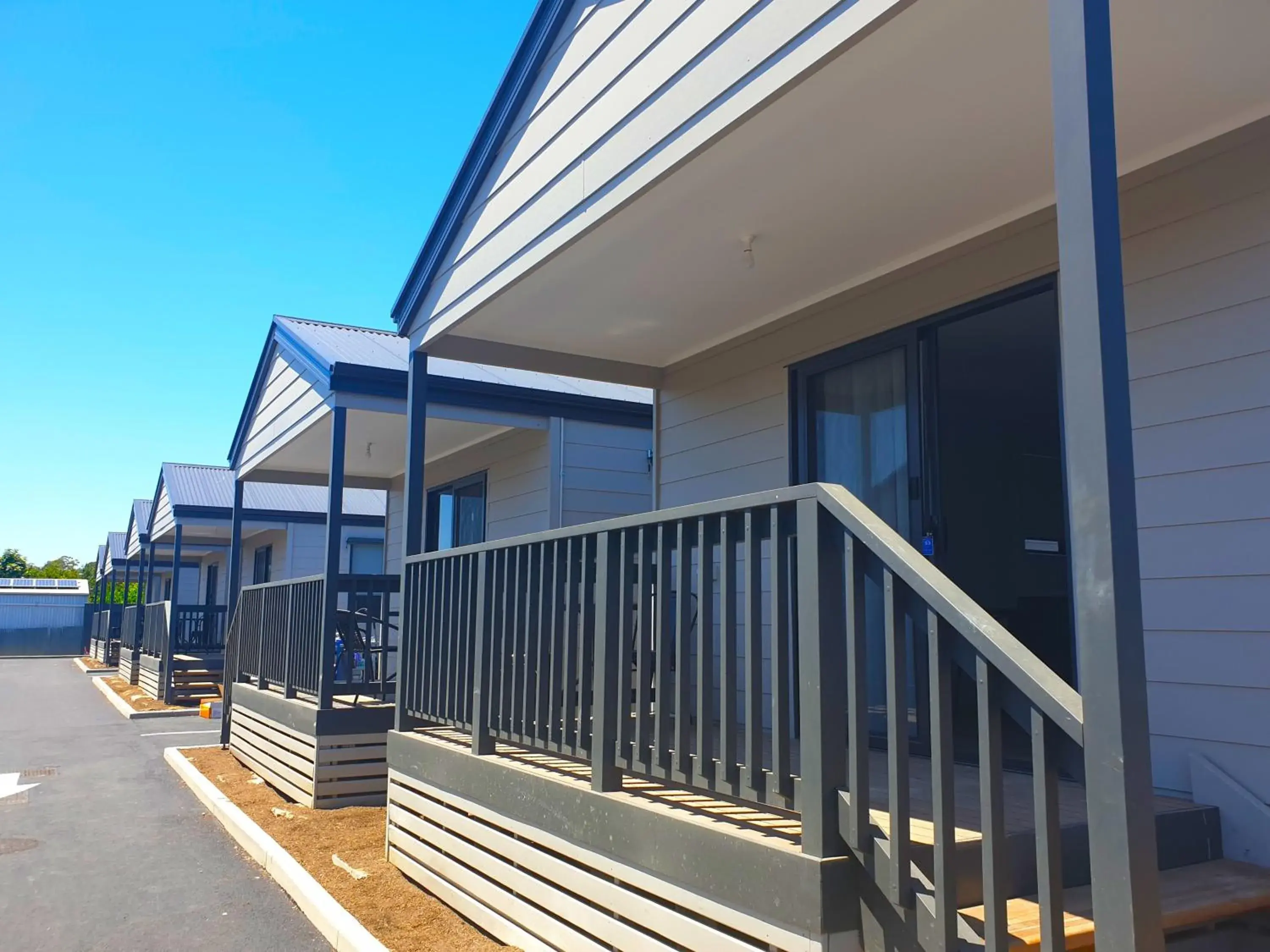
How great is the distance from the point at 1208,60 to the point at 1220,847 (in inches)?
99.5

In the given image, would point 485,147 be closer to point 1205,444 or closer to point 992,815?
point 1205,444

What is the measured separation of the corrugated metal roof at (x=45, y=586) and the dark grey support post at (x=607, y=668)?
4873 cm

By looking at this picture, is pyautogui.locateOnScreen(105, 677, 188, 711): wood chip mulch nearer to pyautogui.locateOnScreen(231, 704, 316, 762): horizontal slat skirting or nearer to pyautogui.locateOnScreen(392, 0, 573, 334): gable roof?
pyautogui.locateOnScreen(231, 704, 316, 762): horizontal slat skirting

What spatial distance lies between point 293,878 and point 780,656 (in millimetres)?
3771

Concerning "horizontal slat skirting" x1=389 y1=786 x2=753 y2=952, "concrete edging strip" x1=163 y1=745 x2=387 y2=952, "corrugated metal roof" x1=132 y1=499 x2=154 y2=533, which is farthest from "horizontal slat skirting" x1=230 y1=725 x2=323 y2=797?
"corrugated metal roof" x1=132 y1=499 x2=154 y2=533

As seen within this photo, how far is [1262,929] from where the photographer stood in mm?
2889

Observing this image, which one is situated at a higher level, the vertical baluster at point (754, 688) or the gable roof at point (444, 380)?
the gable roof at point (444, 380)

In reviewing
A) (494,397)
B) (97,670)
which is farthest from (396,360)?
(97,670)

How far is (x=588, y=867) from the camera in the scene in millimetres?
3557

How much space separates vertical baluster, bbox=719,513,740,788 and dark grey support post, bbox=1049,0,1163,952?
1054mm

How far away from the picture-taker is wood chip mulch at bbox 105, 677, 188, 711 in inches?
610

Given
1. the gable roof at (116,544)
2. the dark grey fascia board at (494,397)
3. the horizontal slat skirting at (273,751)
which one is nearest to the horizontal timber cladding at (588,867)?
the horizontal slat skirting at (273,751)

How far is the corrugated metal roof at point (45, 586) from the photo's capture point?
45.8 meters

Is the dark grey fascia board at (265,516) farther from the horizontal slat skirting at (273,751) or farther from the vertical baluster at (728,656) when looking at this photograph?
the vertical baluster at (728,656)
